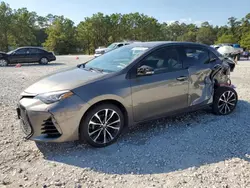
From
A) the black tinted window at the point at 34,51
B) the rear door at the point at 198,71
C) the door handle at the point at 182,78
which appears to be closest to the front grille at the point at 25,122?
the door handle at the point at 182,78

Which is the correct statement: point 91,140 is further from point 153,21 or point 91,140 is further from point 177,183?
point 153,21

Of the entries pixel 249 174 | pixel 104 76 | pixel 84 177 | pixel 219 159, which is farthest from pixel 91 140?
pixel 249 174

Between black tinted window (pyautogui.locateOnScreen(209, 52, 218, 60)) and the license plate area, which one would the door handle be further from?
the license plate area

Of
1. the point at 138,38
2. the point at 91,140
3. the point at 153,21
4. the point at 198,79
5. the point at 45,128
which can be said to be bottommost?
the point at 91,140

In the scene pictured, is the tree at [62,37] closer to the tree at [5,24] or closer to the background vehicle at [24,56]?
the tree at [5,24]

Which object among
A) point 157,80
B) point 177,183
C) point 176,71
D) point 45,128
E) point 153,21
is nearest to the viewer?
point 177,183

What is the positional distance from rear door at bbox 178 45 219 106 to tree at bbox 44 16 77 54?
169ft

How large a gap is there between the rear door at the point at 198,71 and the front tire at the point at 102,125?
1512 mm

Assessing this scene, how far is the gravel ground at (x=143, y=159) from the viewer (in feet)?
8.83

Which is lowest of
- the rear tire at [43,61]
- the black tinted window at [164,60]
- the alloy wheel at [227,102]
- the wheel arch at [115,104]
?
the alloy wheel at [227,102]

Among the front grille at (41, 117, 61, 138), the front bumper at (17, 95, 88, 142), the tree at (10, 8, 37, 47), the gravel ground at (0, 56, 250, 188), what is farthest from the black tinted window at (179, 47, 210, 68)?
the tree at (10, 8, 37, 47)

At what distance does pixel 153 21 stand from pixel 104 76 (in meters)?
55.3

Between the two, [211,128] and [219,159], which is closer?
[219,159]

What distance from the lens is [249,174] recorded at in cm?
280
